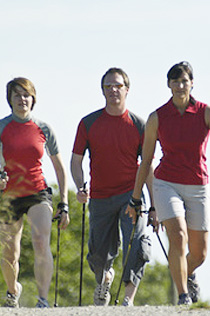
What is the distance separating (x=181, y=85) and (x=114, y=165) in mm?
1540

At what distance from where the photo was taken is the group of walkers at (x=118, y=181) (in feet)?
32.4

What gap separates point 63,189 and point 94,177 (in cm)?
40

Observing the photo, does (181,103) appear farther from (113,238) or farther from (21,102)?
(113,238)

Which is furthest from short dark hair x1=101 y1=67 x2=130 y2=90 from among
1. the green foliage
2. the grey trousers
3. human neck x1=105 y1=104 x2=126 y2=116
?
the green foliage

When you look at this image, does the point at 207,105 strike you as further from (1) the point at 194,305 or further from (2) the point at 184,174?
(1) the point at 194,305

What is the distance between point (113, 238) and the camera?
11648 millimetres

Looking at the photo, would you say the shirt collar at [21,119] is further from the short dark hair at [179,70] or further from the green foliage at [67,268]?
the green foliage at [67,268]

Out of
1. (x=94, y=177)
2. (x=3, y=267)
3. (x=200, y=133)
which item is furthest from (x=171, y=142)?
(x=3, y=267)

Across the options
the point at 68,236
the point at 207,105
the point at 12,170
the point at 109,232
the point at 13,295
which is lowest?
the point at 68,236

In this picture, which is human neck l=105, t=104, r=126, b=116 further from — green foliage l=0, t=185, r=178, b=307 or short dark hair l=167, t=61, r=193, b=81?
green foliage l=0, t=185, r=178, b=307

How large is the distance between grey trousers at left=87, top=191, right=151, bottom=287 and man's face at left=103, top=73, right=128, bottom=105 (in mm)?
1031

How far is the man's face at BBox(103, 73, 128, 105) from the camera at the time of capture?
11258 mm

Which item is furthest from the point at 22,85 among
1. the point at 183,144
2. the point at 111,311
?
the point at 111,311

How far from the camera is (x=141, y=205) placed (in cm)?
1053
